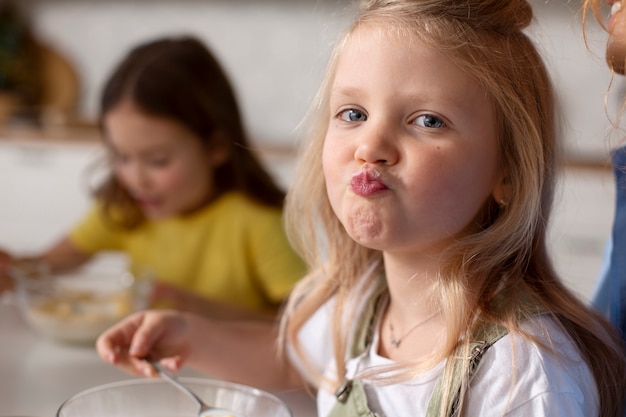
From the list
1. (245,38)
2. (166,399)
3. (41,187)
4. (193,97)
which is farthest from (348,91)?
(245,38)

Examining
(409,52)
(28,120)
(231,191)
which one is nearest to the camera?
(409,52)

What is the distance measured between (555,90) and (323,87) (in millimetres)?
222

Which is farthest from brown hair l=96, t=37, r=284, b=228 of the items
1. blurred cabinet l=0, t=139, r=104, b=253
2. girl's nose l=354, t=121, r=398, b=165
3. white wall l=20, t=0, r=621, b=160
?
white wall l=20, t=0, r=621, b=160

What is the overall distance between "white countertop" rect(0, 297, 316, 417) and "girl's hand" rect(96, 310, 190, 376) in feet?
0.33

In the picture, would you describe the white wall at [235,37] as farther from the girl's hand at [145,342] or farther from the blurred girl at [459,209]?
the blurred girl at [459,209]

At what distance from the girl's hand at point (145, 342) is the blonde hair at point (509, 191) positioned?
1.07 ft

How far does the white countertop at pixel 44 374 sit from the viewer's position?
943mm

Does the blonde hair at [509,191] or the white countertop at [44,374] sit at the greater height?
the blonde hair at [509,191]

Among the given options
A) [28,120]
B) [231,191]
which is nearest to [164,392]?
[231,191]

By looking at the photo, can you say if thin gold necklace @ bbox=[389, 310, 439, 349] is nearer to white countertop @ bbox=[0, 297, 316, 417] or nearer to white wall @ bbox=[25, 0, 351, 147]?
white countertop @ bbox=[0, 297, 316, 417]

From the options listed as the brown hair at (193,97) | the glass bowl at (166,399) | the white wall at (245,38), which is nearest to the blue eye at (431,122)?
the glass bowl at (166,399)

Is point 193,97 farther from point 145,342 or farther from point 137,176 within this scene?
point 145,342

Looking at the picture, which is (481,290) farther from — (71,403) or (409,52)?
(71,403)

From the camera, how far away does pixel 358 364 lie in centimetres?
84
